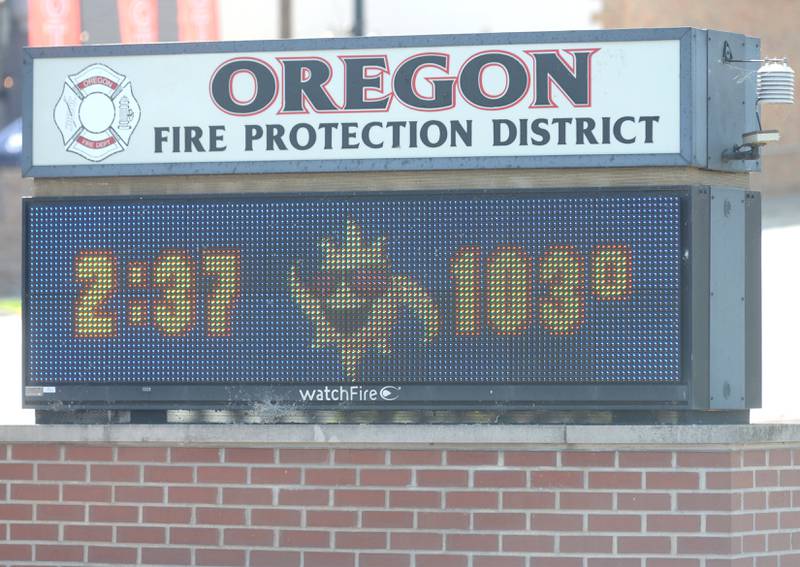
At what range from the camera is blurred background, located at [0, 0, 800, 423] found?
44.9 ft

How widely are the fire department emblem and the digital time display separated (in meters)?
0.29

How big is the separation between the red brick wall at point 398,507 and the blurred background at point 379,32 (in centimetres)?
142

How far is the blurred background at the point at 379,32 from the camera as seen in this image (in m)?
13.7

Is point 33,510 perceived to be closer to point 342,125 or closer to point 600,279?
point 342,125

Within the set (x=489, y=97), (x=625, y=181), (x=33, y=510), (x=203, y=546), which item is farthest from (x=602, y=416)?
(x=33, y=510)

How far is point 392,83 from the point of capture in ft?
22.5

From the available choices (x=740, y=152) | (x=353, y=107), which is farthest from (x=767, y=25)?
(x=353, y=107)

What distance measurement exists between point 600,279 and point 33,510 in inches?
118

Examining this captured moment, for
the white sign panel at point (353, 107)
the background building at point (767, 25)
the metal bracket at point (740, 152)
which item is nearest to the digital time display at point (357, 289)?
the white sign panel at point (353, 107)

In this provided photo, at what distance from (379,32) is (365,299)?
68.6ft

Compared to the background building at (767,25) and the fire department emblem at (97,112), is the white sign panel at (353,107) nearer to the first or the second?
the fire department emblem at (97,112)

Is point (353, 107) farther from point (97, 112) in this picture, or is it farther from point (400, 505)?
point (400, 505)

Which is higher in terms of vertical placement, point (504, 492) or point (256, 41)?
point (256, 41)

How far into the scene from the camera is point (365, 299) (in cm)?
673
